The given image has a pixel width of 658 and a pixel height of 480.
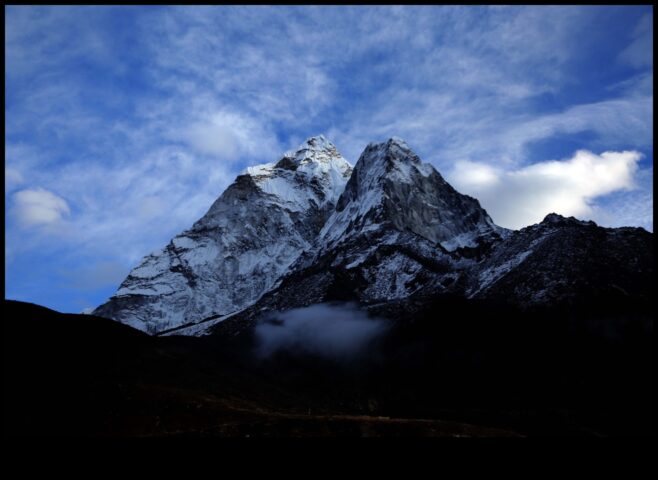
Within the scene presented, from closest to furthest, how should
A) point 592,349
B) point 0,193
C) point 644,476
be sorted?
point 0,193
point 644,476
point 592,349

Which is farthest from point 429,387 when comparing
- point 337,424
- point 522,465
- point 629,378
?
point 522,465

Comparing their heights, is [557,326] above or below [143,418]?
above

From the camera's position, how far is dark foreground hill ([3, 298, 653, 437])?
9044 cm

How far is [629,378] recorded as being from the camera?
156500 mm

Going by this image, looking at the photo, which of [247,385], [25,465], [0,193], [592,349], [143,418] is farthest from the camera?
[592,349]

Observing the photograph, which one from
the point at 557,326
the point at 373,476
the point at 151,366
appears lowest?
the point at 373,476

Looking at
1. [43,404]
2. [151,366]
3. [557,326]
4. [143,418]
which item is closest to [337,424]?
[143,418]

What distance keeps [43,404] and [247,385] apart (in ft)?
246

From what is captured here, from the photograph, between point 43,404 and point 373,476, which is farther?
point 43,404

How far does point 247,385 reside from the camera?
162 m

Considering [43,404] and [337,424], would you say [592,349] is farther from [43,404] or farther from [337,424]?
[43,404]

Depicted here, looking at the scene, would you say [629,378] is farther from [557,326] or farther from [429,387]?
[429,387]

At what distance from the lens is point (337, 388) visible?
193 meters

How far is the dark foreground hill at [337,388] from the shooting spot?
9044 cm
